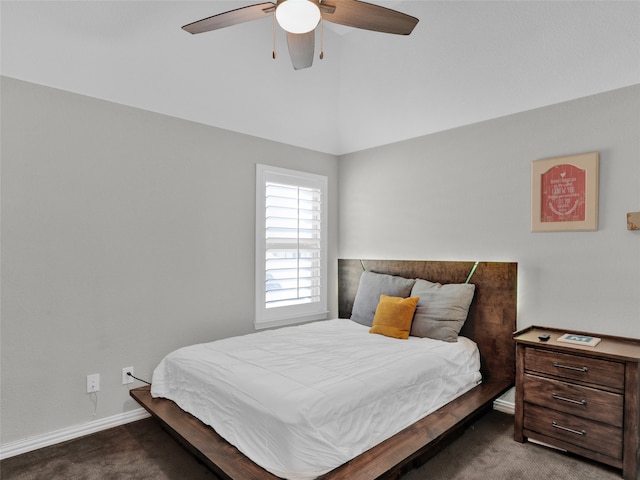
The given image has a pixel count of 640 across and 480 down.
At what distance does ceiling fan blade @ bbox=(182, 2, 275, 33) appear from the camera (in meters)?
1.89

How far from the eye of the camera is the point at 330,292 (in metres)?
4.45

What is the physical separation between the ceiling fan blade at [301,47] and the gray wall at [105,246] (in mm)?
1425

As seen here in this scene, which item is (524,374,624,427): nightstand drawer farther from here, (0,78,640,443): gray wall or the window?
the window

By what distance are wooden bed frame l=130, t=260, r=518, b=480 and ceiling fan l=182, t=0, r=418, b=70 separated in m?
2.05

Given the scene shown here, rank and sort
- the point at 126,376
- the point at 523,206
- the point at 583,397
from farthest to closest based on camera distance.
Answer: the point at 523,206, the point at 126,376, the point at 583,397

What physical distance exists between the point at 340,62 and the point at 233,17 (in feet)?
6.01

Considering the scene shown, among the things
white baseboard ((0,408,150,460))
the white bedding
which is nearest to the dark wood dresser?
the white bedding

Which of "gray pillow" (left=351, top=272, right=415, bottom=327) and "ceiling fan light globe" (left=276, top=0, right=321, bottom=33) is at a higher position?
"ceiling fan light globe" (left=276, top=0, right=321, bottom=33)

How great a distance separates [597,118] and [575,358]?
165 cm

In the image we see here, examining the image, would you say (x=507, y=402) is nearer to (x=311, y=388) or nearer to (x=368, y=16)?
(x=311, y=388)

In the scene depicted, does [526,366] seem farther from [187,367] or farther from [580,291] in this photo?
[187,367]

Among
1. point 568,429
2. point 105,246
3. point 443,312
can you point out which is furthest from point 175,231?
point 568,429

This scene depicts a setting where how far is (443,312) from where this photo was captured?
10.2 ft

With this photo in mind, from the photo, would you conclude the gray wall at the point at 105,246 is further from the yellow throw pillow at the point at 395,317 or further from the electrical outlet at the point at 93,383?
the yellow throw pillow at the point at 395,317
